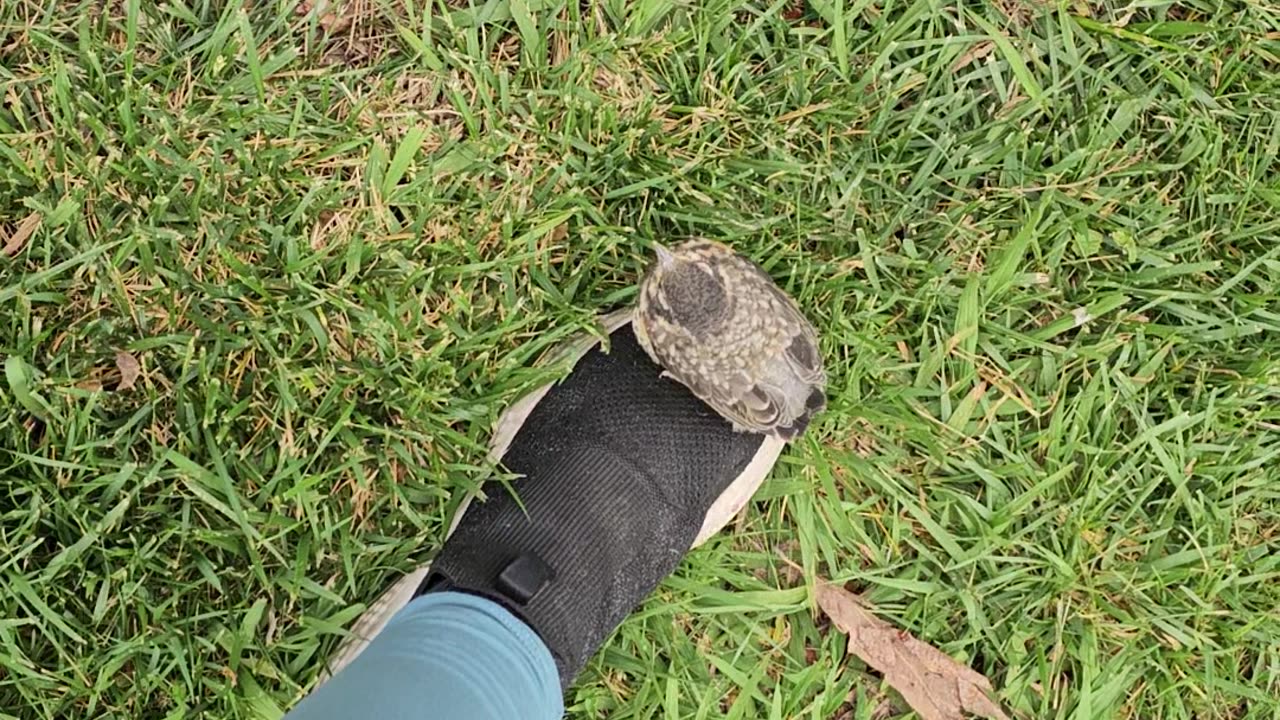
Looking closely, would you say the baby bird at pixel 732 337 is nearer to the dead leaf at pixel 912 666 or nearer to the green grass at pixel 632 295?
the green grass at pixel 632 295

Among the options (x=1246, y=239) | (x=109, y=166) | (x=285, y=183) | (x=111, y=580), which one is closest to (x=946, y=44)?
(x=1246, y=239)

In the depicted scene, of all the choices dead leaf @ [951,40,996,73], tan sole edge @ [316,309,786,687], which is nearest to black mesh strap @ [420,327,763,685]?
tan sole edge @ [316,309,786,687]

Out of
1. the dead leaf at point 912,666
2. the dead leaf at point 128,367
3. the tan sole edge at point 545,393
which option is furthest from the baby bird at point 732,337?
the dead leaf at point 128,367

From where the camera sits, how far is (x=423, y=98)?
10.4ft

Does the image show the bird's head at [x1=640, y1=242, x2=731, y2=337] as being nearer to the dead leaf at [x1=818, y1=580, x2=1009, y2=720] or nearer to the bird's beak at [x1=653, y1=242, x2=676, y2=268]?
the bird's beak at [x1=653, y1=242, x2=676, y2=268]

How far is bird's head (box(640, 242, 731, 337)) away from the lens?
2803 mm

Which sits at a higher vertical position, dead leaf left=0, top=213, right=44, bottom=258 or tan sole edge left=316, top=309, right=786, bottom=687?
dead leaf left=0, top=213, right=44, bottom=258

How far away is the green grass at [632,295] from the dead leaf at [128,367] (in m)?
0.04

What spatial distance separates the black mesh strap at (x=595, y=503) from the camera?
2.99 m

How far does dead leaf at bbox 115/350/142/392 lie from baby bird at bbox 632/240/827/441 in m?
1.27

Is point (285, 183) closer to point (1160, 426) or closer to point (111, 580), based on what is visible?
point (111, 580)

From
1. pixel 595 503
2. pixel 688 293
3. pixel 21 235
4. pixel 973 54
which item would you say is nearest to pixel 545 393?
pixel 595 503

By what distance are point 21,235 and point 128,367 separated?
44 centimetres

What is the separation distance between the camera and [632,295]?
10.4 ft
